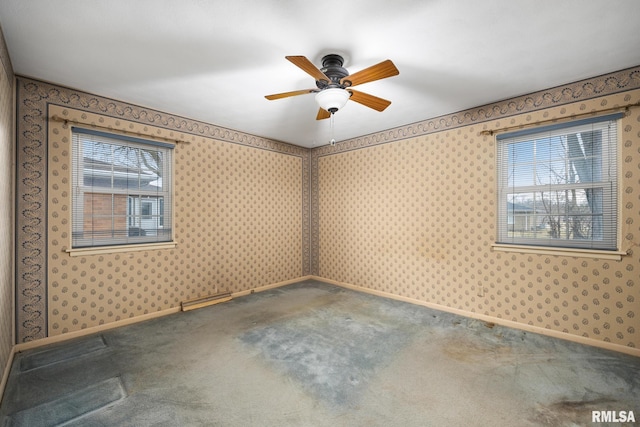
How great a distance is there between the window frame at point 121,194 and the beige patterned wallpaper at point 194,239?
7cm

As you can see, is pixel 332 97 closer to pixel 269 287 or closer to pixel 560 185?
pixel 560 185

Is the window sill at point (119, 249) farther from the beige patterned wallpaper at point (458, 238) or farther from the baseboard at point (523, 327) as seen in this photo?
the baseboard at point (523, 327)

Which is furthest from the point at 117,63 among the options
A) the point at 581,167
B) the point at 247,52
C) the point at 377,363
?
the point at 581,167

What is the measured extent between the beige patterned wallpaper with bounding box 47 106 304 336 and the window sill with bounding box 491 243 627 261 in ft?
11.0

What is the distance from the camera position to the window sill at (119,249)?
3.06 metres

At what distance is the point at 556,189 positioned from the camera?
122 inches

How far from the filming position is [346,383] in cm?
219

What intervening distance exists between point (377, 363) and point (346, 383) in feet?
1.39

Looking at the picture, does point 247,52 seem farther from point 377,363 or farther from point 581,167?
point 581,167

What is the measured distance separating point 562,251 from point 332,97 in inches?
115

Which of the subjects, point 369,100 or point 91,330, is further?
point 91,330

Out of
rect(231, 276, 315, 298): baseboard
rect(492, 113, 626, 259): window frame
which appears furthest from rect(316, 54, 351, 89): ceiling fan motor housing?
rect(231, 276, 315, 298): baseboard

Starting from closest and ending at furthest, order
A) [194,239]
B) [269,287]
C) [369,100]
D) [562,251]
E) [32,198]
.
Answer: [369,100] → [32,198] → [562,251] → [194,239] → [269,287]

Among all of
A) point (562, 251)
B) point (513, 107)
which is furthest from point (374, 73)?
point (562, 251)
